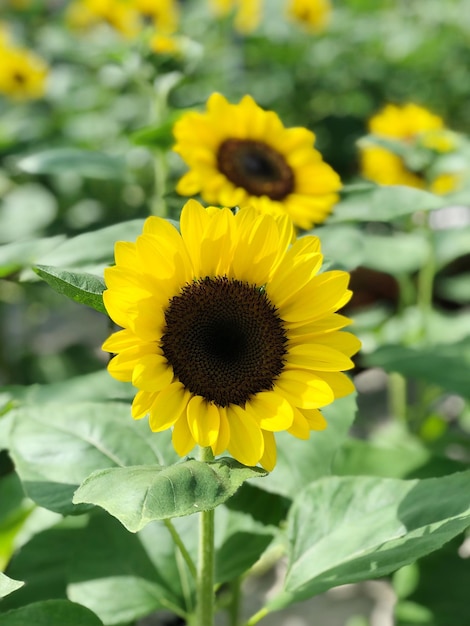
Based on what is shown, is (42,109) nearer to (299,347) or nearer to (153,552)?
(153,552)

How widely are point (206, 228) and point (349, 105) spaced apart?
6.78ft

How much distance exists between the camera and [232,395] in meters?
0.56

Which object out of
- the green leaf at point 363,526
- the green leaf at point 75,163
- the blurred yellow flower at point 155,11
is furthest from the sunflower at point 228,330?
the blurred yellow flower at point 155,11

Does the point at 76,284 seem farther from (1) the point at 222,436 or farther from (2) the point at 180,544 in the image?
(2) the point at 180,544

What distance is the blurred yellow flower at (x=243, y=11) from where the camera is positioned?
2426mm

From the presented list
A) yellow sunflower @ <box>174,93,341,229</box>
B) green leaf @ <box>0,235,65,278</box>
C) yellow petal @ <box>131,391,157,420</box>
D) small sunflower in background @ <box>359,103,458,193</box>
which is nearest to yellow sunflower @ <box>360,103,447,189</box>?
small sunflower in background @ <box>359,103,458,193</box>

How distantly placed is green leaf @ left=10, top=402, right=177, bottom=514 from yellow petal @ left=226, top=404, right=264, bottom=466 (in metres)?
0.17

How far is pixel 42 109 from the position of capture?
2281 mm

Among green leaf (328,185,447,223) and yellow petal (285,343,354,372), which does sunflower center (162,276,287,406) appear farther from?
green leaf (328,185,447,223)

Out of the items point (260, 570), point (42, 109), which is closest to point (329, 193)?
point (260, 570)

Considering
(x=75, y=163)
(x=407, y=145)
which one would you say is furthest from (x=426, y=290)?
(x=75, y=163)

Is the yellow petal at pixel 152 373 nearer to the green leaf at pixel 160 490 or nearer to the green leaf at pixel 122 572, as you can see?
the green leaf at pixel 160 490

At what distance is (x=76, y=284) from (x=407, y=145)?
74 centimetres

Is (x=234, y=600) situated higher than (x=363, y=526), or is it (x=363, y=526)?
(x=363, y=526)
